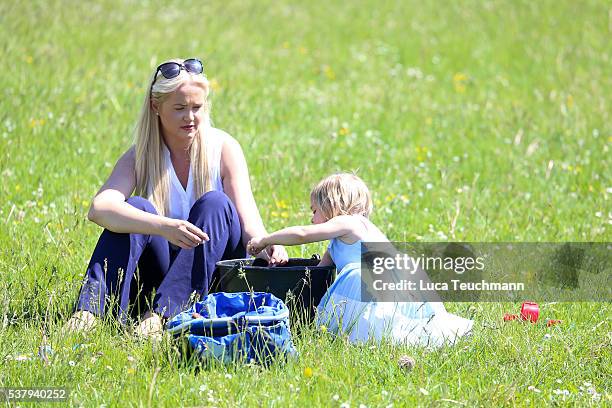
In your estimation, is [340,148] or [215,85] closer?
[340,148]

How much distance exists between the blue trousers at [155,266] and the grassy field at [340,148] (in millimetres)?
145

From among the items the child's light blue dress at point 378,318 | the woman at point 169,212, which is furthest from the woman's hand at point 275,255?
the child's light blue dress at point 378,318

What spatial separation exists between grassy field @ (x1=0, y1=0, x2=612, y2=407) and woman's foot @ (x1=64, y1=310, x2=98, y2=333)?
0.06 m

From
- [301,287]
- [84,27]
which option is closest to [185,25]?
[84,27]

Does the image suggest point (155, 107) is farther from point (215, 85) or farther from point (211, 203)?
point (215, 85)

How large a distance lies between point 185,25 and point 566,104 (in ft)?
14.4

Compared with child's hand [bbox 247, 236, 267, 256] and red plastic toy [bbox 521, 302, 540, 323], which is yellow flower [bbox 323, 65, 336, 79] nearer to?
red plastic toy [bbox 521, 302, 540, 323]

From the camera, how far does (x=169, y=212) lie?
4457 mm

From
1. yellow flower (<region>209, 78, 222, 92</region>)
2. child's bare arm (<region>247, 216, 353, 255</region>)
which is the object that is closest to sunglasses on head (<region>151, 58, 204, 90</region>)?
child's bare arm (<region>247, 216, 353, 255</region>)

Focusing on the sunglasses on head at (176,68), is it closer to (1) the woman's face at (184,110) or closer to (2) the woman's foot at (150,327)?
(1) the woman's face at (184,110)

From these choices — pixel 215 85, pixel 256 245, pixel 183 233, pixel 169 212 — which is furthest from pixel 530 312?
pixel 215 85

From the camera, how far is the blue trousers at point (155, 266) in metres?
4.00

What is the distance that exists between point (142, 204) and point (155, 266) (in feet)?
0.96

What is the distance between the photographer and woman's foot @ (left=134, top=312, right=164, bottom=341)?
147 inches
